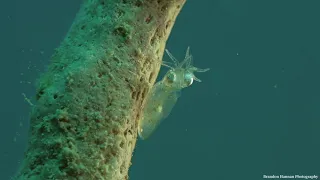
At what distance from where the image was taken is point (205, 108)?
102 ft

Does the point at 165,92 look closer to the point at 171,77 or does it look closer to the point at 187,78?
the point at 171,77

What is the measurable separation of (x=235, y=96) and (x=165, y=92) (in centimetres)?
2757

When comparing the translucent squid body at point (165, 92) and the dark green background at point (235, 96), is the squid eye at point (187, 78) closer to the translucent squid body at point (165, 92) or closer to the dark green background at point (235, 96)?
the translucent squid body at point (165, 92)

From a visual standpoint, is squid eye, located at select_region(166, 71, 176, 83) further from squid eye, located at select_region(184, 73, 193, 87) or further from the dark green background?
the dark green background

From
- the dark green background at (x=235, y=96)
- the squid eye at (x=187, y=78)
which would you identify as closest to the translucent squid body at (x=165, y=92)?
the squid eye at (x=187, y=78)

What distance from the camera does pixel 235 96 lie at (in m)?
30.7

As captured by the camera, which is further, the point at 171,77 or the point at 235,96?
the point at 235,96

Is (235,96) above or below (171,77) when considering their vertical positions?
above

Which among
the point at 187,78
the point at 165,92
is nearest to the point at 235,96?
the point at 187,78

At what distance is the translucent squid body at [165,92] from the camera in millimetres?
3559

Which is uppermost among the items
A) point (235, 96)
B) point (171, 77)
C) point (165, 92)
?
point (235, 96)

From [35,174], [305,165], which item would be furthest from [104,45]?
[305,165]

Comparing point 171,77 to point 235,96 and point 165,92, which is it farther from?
point 235,96

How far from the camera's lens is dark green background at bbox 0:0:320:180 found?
28.7 meters
